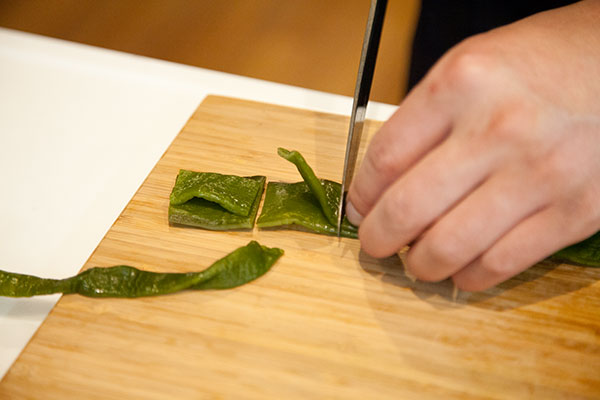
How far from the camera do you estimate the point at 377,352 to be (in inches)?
72.1

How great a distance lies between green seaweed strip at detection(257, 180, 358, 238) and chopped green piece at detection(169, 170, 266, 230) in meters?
0.07

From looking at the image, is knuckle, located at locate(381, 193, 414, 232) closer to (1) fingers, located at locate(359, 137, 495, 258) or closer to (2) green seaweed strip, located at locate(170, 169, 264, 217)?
(1) fingers, located at locate(359, 137, 495, 258)

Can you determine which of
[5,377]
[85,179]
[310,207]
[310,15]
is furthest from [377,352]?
[310,15]

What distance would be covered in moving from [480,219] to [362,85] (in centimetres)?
72

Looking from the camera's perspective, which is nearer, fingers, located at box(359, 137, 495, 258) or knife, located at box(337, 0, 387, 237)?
fingers, located at box(359, 137, 495, 258)

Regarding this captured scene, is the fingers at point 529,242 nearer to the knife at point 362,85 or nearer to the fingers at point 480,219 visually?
the fingers at point 480,219

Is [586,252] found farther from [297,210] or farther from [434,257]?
[297,210]

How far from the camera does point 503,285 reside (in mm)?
2061

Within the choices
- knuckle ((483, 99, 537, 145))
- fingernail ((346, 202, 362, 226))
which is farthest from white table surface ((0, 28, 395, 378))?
knuckle ((483, 99, 537, 145))

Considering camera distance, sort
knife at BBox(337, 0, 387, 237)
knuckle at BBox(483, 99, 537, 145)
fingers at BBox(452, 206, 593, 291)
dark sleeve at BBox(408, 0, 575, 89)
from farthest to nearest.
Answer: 1. dark sleeve at BBox(408, 0, 575, 89)
2. knife at BBox(337, 0, 387, 237)
3. fingers at BBox(452, 206, 593, 291)
4. knuckle at BBox(483, 99, 537, 145)

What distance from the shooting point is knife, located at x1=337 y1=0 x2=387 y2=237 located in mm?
1898

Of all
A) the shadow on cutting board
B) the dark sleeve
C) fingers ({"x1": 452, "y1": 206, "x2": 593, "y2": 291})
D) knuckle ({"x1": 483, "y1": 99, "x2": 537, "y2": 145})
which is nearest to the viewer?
knuckle ({"x1": 483, "y1": 99, "x2": 537, "y2": 145})

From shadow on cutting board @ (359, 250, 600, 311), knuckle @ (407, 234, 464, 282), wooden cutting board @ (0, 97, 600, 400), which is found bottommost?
wooden cutting board @ (0, 97, 600, 400)

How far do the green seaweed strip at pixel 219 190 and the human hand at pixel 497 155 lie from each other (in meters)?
0.66
